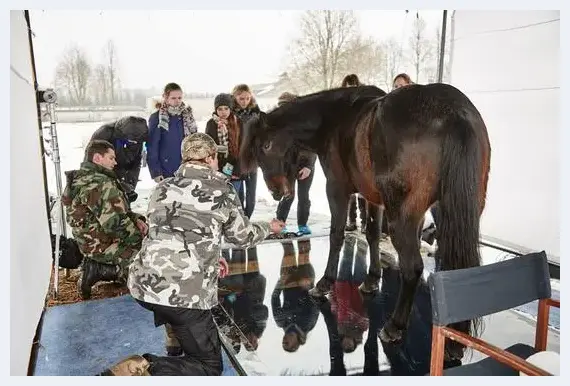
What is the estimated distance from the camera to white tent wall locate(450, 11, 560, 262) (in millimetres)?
3727

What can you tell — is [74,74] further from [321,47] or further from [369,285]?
[369,285]

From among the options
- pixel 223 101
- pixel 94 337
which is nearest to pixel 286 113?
pixel 223 101

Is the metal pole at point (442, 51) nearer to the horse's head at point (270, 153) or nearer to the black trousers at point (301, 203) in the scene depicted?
the black trousers at point (301, 203)

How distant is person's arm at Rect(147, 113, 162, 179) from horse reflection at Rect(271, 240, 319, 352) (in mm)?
1508

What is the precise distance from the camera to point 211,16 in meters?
4.86

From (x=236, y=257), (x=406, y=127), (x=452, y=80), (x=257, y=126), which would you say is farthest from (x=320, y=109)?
(x=452, y=80)

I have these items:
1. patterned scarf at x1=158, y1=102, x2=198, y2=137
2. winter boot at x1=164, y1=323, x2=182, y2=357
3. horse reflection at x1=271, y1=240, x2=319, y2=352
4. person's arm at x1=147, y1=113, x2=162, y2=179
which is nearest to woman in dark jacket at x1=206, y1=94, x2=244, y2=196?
patterned scarf at x1=158, y1=102, x2=198, y2=137

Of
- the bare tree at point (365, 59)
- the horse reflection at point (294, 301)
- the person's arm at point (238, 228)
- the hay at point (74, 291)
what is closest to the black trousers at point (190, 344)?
the person's arm at point (238, 228)

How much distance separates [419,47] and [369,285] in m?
3.34

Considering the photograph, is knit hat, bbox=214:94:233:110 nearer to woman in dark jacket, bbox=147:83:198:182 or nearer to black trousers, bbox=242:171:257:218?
woman in dark jacket, bbox=147:83:198:182

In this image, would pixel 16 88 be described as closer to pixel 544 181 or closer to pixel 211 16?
pixel 211 16

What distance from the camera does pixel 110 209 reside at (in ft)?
10.4

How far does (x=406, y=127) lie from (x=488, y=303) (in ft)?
3.42

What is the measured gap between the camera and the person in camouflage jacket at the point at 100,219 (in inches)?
123
